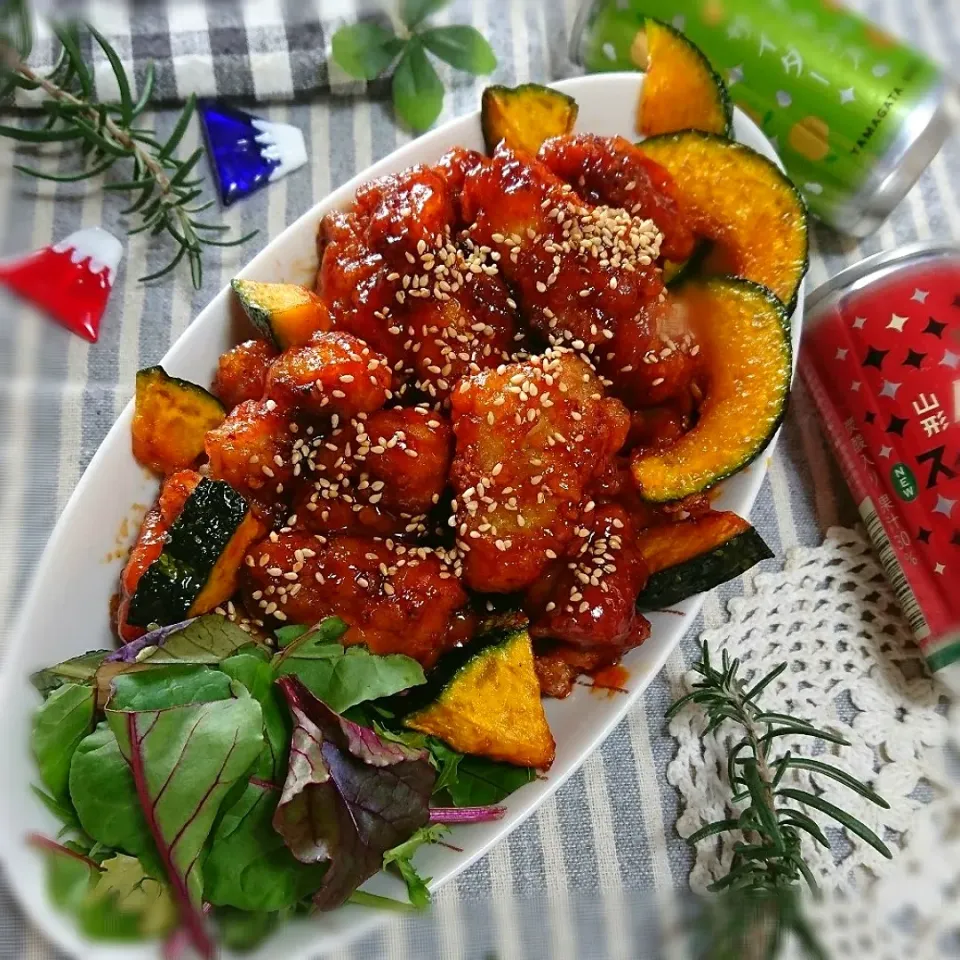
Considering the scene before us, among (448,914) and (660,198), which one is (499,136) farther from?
(448,914)

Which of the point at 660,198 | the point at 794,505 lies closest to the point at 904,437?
the point at 794,505

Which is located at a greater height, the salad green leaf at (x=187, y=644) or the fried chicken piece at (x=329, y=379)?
the fried chicken piece at (x=329, y=379)

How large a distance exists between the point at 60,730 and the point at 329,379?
1.95ft

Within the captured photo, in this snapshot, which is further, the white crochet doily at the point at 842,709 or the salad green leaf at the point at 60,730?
the white crochet doily at the point at 842,709

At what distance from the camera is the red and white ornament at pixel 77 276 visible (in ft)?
5.47

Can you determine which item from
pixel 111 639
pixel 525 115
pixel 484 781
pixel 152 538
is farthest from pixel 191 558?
pixel 525 115

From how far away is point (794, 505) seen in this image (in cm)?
171

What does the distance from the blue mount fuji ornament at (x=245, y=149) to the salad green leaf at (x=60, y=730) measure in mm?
1101

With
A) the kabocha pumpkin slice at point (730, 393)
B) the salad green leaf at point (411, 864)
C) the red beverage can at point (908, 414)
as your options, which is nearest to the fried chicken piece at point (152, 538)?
the salad green leaf at point (411, 864)

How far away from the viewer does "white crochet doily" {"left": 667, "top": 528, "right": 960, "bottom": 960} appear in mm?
1429

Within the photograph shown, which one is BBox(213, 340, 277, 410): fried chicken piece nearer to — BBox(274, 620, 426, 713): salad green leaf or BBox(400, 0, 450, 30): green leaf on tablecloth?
BBox(274, 620, 426, 713): salad green leaf

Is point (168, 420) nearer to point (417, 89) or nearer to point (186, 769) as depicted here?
point (186, 769)

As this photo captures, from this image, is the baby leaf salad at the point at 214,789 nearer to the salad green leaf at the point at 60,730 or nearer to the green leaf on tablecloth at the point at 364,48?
the salad green leaf at the point at 60,730

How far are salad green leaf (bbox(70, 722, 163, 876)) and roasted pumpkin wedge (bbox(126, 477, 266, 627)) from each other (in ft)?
0.57
